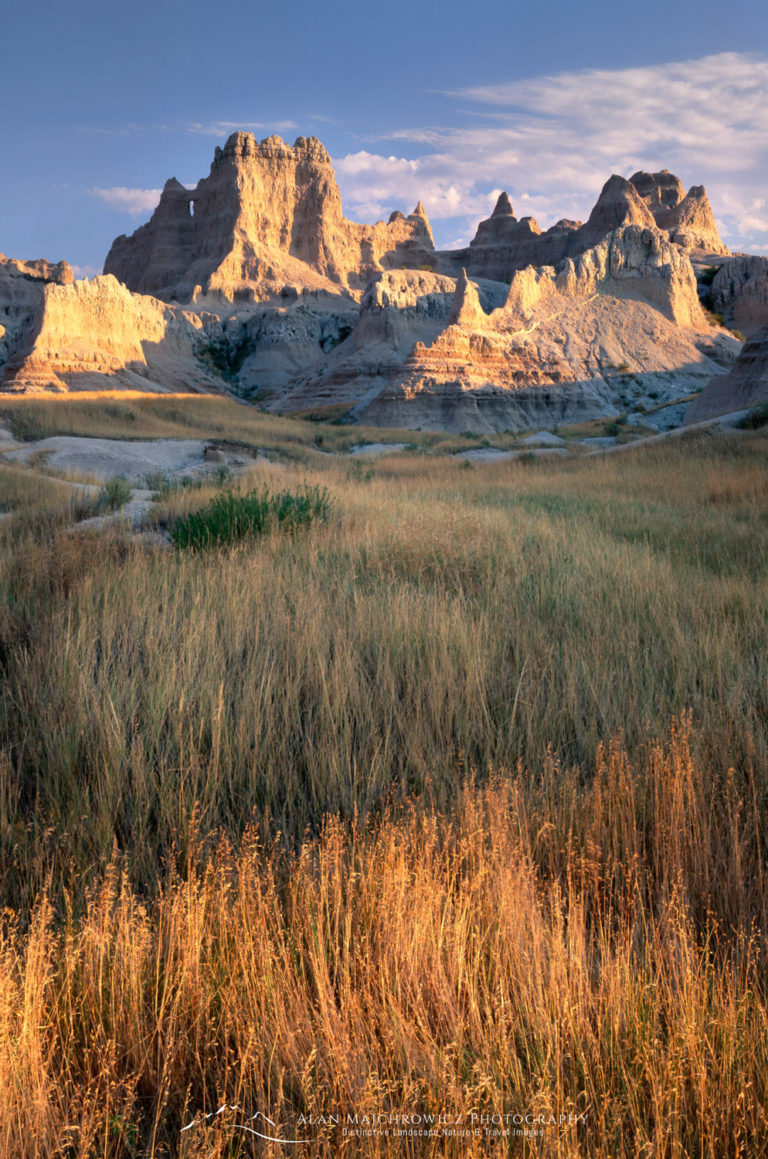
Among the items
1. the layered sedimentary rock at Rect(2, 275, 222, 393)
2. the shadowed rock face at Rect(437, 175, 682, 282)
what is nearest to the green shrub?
the layered sedimentary rock at Rect(2, 275, 222, 393)

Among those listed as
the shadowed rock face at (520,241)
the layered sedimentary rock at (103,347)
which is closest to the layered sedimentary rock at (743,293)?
the shadowed rock face at (520,241)

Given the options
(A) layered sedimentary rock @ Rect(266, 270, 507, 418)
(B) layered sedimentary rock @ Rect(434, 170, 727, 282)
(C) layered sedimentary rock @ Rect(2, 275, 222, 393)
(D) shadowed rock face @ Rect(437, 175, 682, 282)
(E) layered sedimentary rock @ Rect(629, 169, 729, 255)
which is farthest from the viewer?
(E) layered sedimentary rock @ Rect(629, 169, 729, 255)

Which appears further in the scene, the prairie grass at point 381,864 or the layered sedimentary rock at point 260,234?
the layered sedimentary rock at point 260,234

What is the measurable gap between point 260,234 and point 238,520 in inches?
3746

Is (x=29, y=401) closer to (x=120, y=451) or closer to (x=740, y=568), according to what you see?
(x=120, y=451)

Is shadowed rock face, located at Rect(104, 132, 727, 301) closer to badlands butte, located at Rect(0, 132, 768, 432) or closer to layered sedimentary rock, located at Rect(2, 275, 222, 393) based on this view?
badlands butte, located at Rect(0, 132, 768, 432)

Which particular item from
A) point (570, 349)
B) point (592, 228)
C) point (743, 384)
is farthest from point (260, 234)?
point (743, 384)

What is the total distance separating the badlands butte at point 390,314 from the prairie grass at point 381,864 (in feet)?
103

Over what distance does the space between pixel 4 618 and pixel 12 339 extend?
67.3 m

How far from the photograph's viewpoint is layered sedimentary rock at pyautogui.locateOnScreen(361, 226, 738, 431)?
48.2 m

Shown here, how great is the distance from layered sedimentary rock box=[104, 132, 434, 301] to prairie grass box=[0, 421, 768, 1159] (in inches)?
3494

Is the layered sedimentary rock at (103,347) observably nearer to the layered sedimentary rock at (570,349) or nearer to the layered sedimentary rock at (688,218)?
the layered sedimentary rock at (570,349)

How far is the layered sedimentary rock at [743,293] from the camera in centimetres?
6247

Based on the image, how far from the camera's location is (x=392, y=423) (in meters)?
47.9
